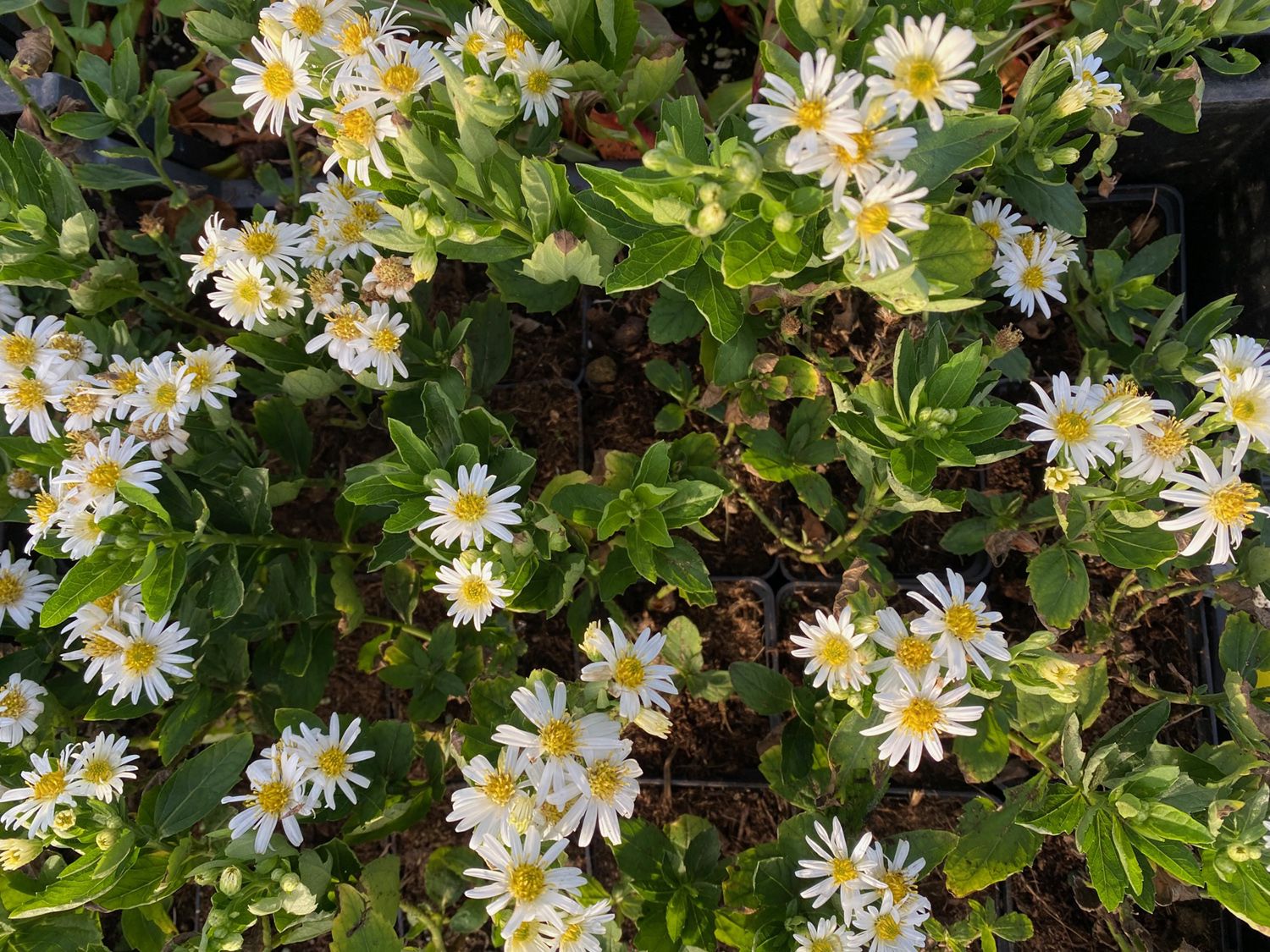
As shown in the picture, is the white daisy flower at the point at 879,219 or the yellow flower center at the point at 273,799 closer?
the white daisy flower at the point at 879,219

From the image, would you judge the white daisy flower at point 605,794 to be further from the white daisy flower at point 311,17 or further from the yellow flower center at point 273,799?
the white daisy flower at point 311,17

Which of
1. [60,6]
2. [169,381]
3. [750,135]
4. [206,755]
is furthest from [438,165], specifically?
[60,6]

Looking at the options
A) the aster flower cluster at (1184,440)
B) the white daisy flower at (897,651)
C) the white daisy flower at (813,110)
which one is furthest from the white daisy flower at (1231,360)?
the white daisy flower at (813,110)

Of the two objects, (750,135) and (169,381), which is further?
(169,381)

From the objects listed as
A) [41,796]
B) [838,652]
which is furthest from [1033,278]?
[41,796]

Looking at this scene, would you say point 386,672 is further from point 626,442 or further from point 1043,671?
point 1043,671

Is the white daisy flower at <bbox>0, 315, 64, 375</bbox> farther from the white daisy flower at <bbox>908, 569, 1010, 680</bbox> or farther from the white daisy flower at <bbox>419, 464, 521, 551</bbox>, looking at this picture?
the white daisy flower at <bbox>908, 569, 1010, 680</bbox>
